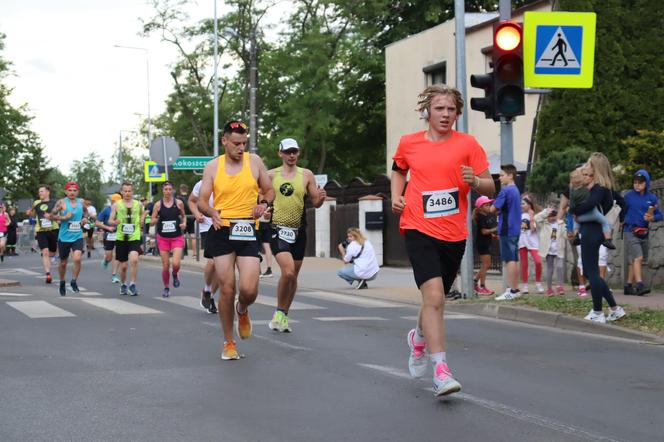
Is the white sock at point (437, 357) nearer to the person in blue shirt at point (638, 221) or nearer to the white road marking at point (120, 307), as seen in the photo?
the white road marking at point (120, 307)

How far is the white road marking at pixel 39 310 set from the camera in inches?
494

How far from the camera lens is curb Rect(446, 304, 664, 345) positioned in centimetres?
1063

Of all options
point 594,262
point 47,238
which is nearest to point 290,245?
point 594,262

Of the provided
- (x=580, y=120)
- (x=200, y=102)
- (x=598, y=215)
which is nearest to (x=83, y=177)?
(x=200, y=102)

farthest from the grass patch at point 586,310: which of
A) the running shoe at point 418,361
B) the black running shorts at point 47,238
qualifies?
the black running shorts at point 47,238

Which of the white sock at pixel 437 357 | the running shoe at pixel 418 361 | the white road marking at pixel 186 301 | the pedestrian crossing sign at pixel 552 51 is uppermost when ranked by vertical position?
the pedestrian crossing sign at pixel 552 51

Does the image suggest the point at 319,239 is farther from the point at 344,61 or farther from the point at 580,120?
the point at 344,61

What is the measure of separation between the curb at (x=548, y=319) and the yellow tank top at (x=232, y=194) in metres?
4.24

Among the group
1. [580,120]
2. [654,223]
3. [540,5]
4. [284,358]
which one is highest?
[540,5]

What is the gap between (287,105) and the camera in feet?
157

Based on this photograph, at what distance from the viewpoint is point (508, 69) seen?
1298cm

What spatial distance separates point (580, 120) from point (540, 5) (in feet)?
18.2

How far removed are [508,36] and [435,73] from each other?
22.2 metres

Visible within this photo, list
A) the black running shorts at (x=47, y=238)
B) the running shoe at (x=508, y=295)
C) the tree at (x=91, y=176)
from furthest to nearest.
A: the tree at (x=91, y=176), the black running shorts at (x=47, y=238), the running shoe at (x=508, y=295)
